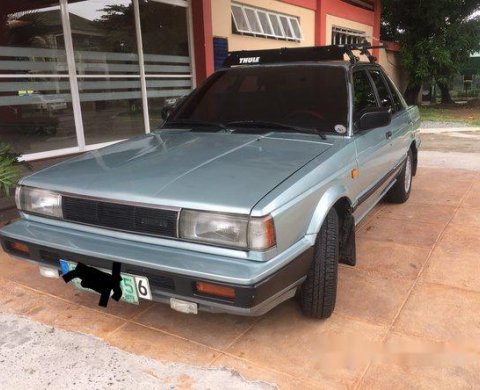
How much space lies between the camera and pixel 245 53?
4055mm

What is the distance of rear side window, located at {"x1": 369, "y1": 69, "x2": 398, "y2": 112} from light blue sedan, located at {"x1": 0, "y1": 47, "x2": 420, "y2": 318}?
1.96 feet

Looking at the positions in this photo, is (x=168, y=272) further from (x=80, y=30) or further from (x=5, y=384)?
(x=80, y=30)

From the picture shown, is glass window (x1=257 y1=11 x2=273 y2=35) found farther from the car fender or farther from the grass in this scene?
the car fender

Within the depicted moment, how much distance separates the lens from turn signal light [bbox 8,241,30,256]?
103 inches

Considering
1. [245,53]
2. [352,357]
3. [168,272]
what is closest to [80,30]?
[245,53]

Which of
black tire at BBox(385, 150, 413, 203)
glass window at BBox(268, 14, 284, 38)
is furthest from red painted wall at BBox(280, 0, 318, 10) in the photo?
black tire at BBox(385, 150, 413, 203)

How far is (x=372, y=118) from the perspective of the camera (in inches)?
124

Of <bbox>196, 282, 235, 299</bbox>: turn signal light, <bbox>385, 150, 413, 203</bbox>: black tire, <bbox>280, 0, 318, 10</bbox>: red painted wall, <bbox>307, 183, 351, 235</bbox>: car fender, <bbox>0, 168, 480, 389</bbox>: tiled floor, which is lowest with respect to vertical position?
<bbox>0, 168, 480, 389</bbox>: tiled floor

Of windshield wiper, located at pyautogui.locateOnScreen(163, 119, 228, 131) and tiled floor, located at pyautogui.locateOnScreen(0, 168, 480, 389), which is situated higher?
windshield wiper, located at pyautogui.locateOnScreen(163, 119, 228, 131)

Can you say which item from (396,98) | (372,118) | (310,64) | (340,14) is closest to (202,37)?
(396,98)

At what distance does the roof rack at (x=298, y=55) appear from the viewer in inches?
142

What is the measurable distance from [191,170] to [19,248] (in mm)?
1119

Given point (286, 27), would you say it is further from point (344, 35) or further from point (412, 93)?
point (412, 93)

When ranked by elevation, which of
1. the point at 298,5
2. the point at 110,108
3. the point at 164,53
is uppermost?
the point at 298,5
